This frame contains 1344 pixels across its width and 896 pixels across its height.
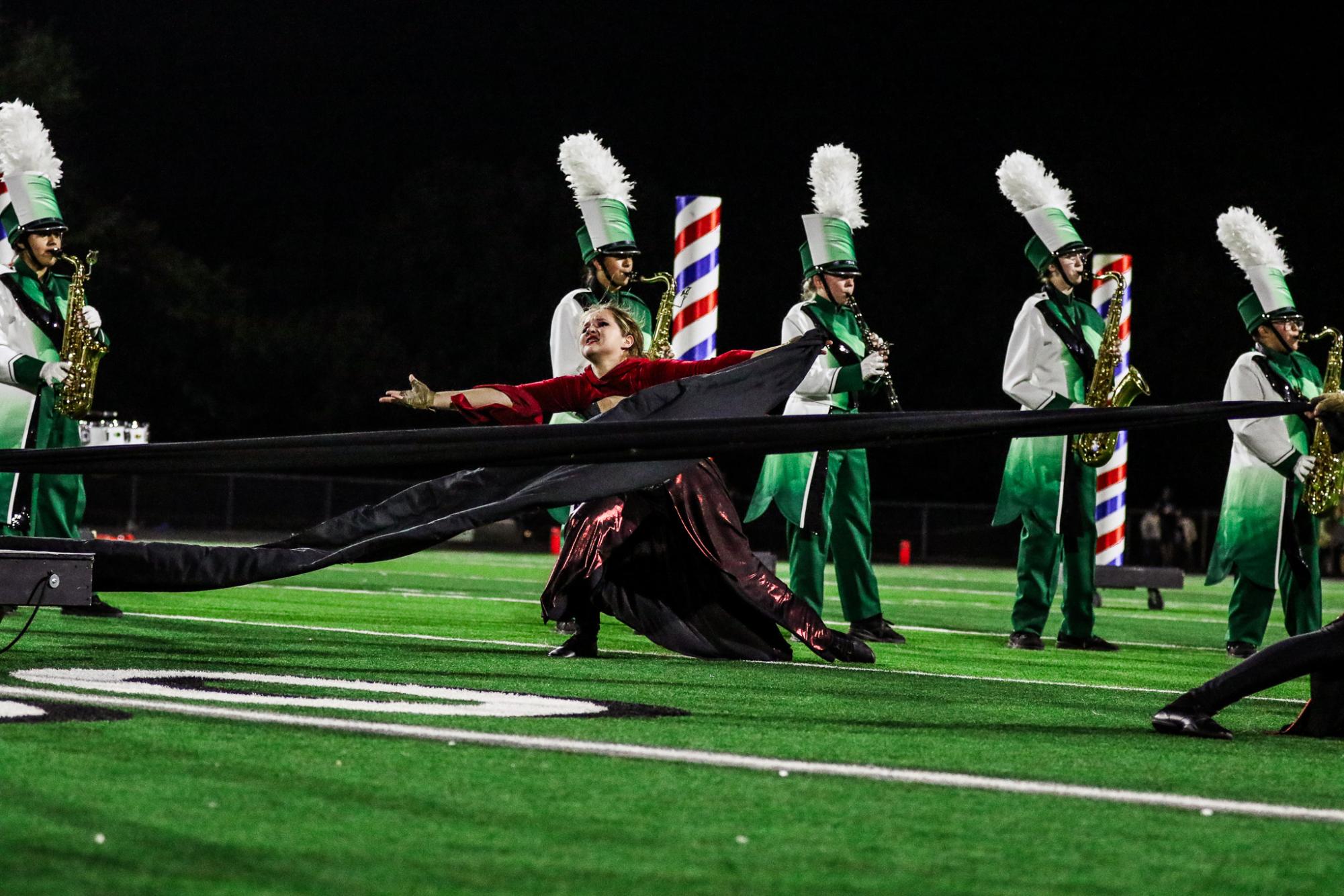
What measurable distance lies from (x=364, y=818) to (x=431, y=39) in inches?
2397

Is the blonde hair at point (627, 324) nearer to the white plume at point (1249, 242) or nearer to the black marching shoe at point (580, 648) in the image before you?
the black marching shoe at point (580, 648)

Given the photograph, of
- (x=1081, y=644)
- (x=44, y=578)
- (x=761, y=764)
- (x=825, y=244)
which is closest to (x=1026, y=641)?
(x=1081, y=644)

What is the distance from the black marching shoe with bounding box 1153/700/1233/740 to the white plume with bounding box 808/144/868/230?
5.60 m

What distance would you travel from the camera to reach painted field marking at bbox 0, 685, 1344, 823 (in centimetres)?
453

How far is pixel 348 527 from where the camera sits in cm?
711

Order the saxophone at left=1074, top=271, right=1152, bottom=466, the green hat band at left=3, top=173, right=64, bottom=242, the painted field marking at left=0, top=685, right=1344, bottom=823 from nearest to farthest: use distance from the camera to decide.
A: the painted field marking at left=0, top=685, right=1344, bottom=823
the saxophone at left=1074, top=271, right=1152, bottom=466
the green hat band at left=3, top=173, right=64, bottom=242

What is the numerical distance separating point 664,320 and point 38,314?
10.9ft

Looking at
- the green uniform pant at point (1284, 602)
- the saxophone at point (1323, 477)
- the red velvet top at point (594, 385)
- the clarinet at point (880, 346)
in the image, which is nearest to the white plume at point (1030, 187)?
the clarinet at point (880, 346)

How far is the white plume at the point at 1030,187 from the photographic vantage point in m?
11.1

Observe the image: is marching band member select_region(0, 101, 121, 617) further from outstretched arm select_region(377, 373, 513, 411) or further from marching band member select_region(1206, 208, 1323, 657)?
marching band member select_region(1206, 208, 1323, 657)

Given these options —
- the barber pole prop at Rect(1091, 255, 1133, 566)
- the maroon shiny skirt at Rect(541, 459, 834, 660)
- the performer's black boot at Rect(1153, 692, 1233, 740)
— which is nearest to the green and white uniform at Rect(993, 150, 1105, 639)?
the maroon shiny skirt at Rect(541, 459, 834, 660)

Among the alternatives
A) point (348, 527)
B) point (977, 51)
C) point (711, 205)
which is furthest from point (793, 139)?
point (348, 527)

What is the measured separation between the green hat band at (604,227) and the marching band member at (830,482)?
38.6 inches

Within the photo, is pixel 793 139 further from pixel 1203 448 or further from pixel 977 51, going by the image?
pixel 1203 448
